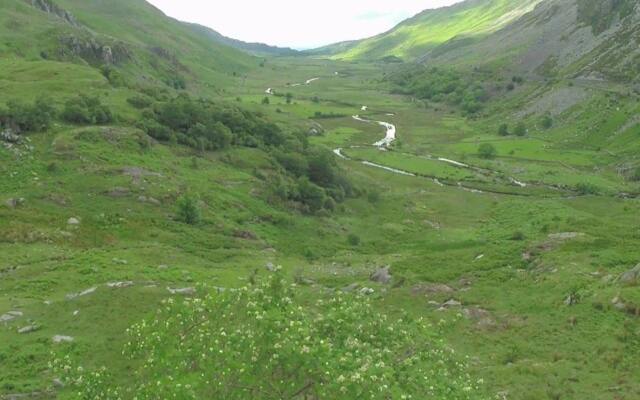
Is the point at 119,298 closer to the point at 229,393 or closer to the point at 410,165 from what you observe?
the point at 229,393

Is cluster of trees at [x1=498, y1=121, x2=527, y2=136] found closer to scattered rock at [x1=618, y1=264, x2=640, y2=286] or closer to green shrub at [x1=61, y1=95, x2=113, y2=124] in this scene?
green shrub at [x1=61, y1=95, x2=113, y2=124]

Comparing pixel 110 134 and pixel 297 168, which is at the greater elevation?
pixel 110 134

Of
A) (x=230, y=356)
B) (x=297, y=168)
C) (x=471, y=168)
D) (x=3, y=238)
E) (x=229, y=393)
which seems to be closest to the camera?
(x=229, y=393)

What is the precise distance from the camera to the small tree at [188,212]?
2345 inches

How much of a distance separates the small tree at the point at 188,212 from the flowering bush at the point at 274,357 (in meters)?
32.1

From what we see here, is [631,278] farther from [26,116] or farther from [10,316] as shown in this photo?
[26,116]

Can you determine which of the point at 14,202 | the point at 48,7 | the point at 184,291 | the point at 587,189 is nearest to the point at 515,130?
the point at 587,189

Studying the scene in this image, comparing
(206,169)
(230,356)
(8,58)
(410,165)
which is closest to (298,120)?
(410,165)

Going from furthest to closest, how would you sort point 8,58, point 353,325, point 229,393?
point 8,58 < point 353,325 < point 229,393

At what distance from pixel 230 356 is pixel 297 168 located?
231 feet

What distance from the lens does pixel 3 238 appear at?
1783 inches

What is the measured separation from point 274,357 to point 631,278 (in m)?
28.9

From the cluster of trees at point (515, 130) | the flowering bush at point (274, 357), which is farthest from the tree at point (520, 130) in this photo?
the flowering bush at point (274, 357)

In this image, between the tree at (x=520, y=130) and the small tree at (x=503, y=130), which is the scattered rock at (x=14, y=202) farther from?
the tree at (x=520, y=130)
